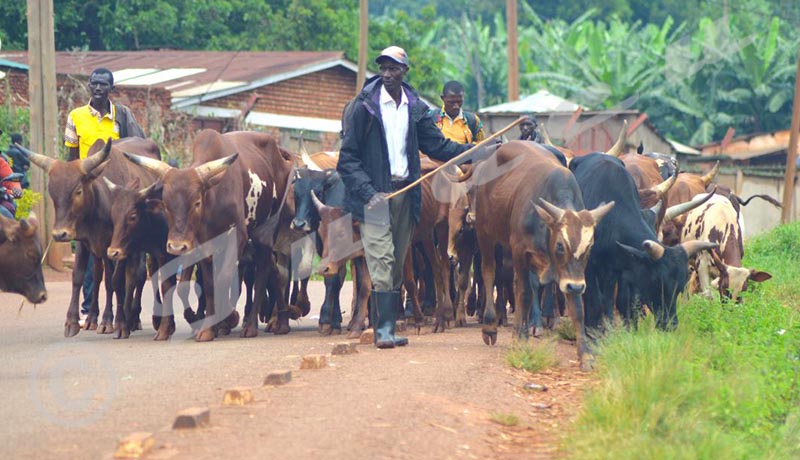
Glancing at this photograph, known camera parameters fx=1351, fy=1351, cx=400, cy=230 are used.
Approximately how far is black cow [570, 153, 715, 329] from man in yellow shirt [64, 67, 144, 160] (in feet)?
16.3

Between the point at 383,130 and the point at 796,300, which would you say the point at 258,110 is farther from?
the point at 383,130

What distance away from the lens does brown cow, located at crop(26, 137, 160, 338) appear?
12211 millimetres

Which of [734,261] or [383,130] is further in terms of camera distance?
[734,261]

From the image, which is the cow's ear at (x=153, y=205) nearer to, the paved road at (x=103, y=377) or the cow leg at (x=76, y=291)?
the cow leg at (x=76, y=291)

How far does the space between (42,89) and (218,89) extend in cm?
969

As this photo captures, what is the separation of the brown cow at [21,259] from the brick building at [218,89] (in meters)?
14.4

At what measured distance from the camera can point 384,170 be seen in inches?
432

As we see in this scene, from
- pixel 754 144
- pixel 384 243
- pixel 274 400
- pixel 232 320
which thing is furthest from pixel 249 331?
pixel 754 144

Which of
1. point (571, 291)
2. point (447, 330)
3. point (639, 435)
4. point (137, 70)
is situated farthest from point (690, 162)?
point (639, 435)

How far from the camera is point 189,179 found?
463 inches

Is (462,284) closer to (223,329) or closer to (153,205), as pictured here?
(223,329)

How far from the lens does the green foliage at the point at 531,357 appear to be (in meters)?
10.1

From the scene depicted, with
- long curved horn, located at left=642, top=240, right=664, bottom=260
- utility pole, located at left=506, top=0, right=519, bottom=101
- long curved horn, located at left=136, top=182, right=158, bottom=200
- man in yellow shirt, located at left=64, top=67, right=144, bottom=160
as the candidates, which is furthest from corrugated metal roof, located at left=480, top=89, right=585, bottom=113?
long curved horn, located at left=642, top=240, right=664, bottom=260

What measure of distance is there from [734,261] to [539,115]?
14.4 metres
